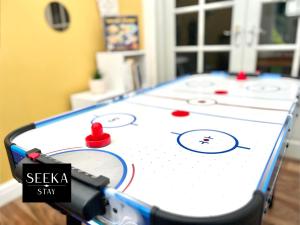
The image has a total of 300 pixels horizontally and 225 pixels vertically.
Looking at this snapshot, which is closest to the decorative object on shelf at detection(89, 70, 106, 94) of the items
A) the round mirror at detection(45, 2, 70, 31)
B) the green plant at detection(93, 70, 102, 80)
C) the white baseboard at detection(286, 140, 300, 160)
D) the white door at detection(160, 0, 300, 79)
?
the green plant at detection(93, 70, 102, 80)

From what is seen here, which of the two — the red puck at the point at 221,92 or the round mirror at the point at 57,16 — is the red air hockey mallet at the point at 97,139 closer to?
the red puck at the point at 221,92

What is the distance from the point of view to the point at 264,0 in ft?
6.16

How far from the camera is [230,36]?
2115mm

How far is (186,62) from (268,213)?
1608mm

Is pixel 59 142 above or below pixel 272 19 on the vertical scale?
below

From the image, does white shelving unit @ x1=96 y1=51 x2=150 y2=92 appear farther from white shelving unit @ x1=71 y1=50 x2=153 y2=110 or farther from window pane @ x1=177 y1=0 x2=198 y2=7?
window pane @ x1=177 y1=0 x2=198 y2=7

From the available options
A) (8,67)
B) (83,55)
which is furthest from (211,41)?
(8,67)

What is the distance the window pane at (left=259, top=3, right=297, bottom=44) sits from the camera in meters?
1.88

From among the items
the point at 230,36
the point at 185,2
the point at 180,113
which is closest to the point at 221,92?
the point at 180,113

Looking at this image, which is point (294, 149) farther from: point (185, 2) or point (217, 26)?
point (185, 2)

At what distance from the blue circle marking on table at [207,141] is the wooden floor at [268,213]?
0.84 metres

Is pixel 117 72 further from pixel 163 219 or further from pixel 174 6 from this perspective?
pixel 163 219

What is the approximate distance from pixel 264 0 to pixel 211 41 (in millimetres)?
545

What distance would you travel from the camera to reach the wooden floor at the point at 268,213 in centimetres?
135
